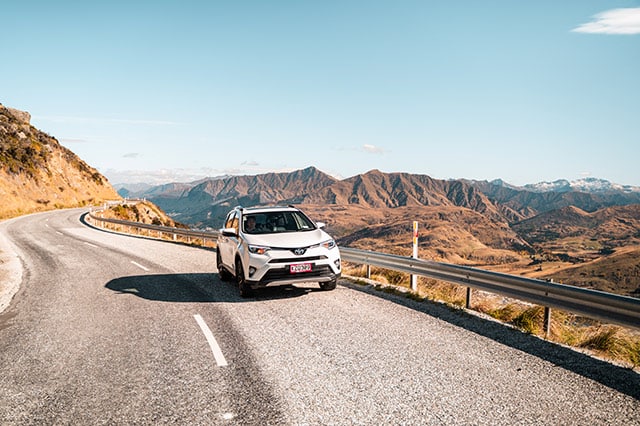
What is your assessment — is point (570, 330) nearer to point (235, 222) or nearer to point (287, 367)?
point (287, 367)

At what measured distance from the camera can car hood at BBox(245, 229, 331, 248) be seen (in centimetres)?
884

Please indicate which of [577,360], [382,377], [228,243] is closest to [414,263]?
[228,243]

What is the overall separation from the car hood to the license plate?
0.37 m

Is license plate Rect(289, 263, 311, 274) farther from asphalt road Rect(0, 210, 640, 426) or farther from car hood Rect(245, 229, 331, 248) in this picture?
asphalt road Rect(0, 210, 640, 426)

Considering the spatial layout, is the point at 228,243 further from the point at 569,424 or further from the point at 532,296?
the point at 569,424

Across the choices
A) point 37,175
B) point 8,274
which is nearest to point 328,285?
point 8,274

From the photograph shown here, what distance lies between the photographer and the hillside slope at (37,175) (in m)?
56.4

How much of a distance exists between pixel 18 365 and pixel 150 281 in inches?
240

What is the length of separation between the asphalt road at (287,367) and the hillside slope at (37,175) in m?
47.6

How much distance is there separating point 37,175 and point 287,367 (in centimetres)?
7094

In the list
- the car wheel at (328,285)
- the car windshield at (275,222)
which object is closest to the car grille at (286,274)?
the car wheel at (328,285)

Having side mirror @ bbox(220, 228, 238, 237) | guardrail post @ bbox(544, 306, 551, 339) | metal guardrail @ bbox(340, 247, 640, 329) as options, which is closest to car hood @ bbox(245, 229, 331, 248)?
side mirror @ bbox(220, 228, 238, 237)

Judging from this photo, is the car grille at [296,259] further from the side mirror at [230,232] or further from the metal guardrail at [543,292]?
the metal guardrail at [543,292]

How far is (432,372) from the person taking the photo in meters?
5.00
